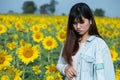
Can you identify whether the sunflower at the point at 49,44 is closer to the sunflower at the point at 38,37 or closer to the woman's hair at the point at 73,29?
the sunflower at the point at 38,37

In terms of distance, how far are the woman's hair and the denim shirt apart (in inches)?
3.5

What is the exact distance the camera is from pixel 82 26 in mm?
3418

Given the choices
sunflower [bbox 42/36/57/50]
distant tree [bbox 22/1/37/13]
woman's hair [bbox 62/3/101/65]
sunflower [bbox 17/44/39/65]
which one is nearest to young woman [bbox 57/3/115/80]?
woman's hair [bbox 62/3/101/65]

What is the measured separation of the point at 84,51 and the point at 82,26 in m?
0.18

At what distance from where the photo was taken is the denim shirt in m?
3.29

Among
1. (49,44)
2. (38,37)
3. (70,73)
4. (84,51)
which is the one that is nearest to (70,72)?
(70,73)

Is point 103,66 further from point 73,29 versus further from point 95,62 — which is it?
point 73,29

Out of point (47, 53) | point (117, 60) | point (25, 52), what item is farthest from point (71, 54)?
point (47, 53)

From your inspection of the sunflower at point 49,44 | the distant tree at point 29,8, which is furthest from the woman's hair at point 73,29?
the distant tree at point 29,8

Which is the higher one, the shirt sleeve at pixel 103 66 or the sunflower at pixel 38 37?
the shirt sleeve at pixel 103 66

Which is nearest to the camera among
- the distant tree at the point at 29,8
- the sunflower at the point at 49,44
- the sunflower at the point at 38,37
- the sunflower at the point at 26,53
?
the sunflower at the point at 26,53

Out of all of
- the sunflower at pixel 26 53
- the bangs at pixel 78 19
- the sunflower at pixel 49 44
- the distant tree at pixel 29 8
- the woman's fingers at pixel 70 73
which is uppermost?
the bangs at pixel 78 19

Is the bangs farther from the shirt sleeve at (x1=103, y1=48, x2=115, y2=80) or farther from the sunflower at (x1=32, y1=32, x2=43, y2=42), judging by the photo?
the sunflower at (x1=32, y1=32, x2=43, y2=42)

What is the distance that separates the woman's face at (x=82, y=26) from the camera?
11.2 feet
